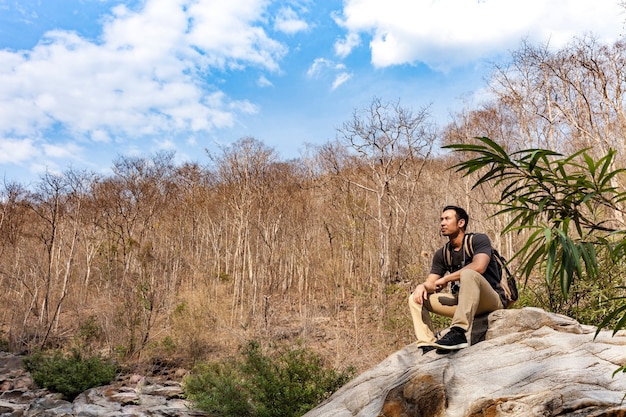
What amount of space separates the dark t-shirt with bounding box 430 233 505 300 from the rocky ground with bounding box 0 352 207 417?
3.85 m

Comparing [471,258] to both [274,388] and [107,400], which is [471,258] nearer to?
[274,388]

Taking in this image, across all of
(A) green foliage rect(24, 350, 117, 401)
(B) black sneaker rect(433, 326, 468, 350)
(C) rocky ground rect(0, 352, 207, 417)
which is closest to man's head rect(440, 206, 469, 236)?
(B) black sneaker rect(433, 326, 468, 350)

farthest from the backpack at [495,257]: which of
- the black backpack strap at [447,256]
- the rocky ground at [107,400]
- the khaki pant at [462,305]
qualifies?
the rocky ground at [107,400]

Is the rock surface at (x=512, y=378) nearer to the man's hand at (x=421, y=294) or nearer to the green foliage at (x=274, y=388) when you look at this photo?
the man's hand at (x=421, y=294)

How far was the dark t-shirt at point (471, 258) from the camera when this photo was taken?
335cm

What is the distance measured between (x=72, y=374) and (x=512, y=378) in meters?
7.12

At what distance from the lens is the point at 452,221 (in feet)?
11.3

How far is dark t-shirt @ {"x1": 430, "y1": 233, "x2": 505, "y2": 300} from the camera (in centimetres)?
335

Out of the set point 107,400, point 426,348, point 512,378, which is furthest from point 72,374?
point 512,378

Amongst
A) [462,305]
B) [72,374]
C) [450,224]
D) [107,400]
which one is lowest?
[107,400]

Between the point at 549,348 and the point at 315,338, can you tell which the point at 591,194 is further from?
the point at 315,338

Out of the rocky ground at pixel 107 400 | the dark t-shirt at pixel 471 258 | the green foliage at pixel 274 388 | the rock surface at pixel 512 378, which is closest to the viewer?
the rock surface at pixel 512 378

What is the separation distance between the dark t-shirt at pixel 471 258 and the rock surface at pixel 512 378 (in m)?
0.25

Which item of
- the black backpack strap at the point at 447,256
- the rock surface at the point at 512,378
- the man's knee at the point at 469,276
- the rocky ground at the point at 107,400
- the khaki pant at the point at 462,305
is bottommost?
the rocky ground at the point at 107,400
